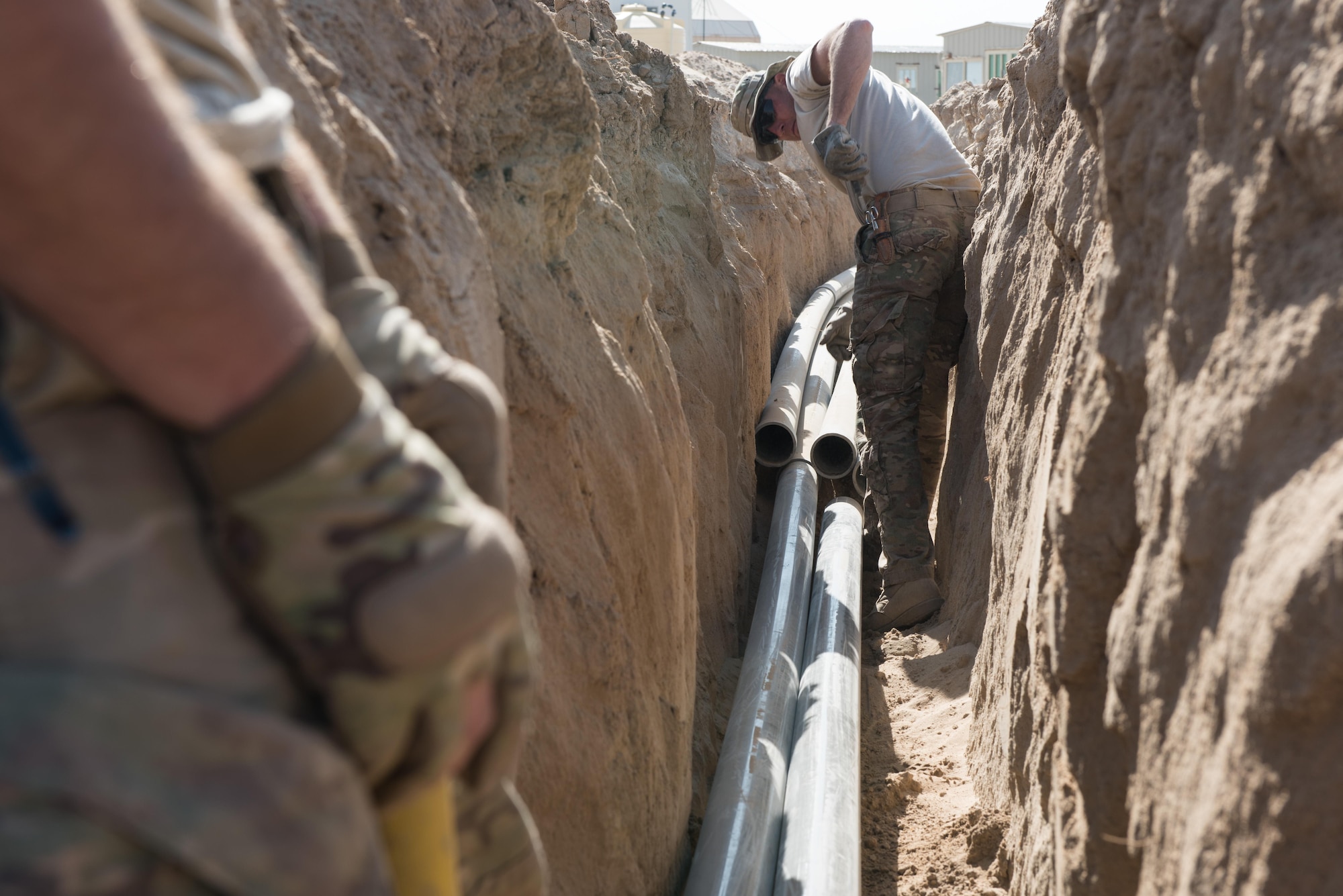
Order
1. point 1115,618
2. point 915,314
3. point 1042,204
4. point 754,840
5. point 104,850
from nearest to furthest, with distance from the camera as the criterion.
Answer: point 104,850, point 1115,618, point 754,840, point 1042,204, point 915,314

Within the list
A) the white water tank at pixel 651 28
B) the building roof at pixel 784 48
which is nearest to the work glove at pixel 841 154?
the white water tank at pixel 651 28

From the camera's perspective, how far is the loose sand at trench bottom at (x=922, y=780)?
8.77ft

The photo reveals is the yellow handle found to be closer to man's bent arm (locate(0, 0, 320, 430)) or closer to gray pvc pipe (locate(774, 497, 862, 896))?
man's bent arm (locate(0, 0, 320, 430))

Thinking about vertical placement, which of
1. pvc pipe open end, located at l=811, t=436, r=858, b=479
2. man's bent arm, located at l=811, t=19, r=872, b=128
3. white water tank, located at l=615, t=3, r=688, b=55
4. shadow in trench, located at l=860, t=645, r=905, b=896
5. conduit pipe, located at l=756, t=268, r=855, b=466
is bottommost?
shadow in trench, located at l=860, t=645, r=905, b=896

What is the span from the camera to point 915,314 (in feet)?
15.1

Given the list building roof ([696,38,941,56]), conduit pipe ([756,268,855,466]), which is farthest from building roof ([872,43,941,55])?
conduit pipe ([756,268,855,466])

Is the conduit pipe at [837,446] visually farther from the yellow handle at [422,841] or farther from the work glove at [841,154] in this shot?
the yellow handle at [422,841]

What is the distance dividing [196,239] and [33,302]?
12 cm

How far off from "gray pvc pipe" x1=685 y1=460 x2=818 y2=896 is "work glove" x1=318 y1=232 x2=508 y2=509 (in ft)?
5.37

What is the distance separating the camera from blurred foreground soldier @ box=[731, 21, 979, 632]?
452 cm

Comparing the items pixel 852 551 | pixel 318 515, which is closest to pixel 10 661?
pixel 318 515

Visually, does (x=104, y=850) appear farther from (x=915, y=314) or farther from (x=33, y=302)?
(x=915, y=314)

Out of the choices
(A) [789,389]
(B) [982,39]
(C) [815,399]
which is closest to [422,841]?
(A) [789,389]

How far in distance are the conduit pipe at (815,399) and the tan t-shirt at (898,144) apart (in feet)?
4.66
